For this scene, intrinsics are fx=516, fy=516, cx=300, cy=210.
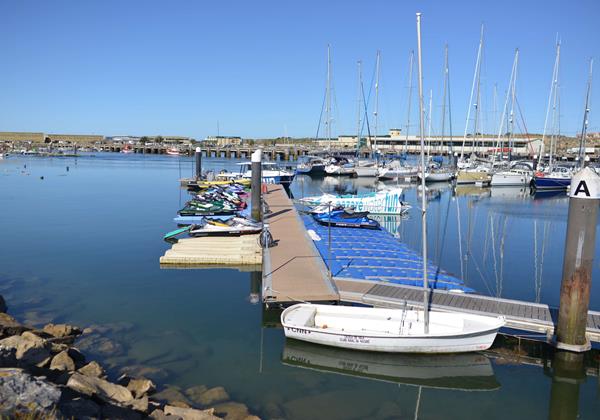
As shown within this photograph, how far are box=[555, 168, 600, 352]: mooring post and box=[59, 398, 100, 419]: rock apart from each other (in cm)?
1001

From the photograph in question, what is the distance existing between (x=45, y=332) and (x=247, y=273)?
8493 mm

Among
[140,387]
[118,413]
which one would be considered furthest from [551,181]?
[118,413]

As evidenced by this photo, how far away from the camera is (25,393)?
6938 millimetres

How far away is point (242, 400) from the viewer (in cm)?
1051

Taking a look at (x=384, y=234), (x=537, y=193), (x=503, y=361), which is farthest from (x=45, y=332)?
(x=537, y=193)

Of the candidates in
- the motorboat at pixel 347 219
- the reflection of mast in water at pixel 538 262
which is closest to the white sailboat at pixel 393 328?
the reflection of mast in water at pixel 538 262

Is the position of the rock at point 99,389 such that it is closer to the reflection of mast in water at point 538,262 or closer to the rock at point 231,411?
the rock at point 231,411

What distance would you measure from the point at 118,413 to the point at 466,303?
30.7ft

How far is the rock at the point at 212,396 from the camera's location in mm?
10227

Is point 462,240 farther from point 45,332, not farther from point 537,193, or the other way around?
point 537,193

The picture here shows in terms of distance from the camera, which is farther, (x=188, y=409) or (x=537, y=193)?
(x=537, y=193)

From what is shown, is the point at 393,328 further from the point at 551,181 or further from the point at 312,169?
the point at 312,169

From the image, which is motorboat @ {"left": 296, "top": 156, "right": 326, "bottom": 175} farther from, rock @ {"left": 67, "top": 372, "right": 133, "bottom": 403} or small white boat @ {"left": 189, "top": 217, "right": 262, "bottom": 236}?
rock @ {"left": 67, "top": 372, "right": 133, "bottom": 403}

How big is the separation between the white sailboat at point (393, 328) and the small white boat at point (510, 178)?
51285 mm
